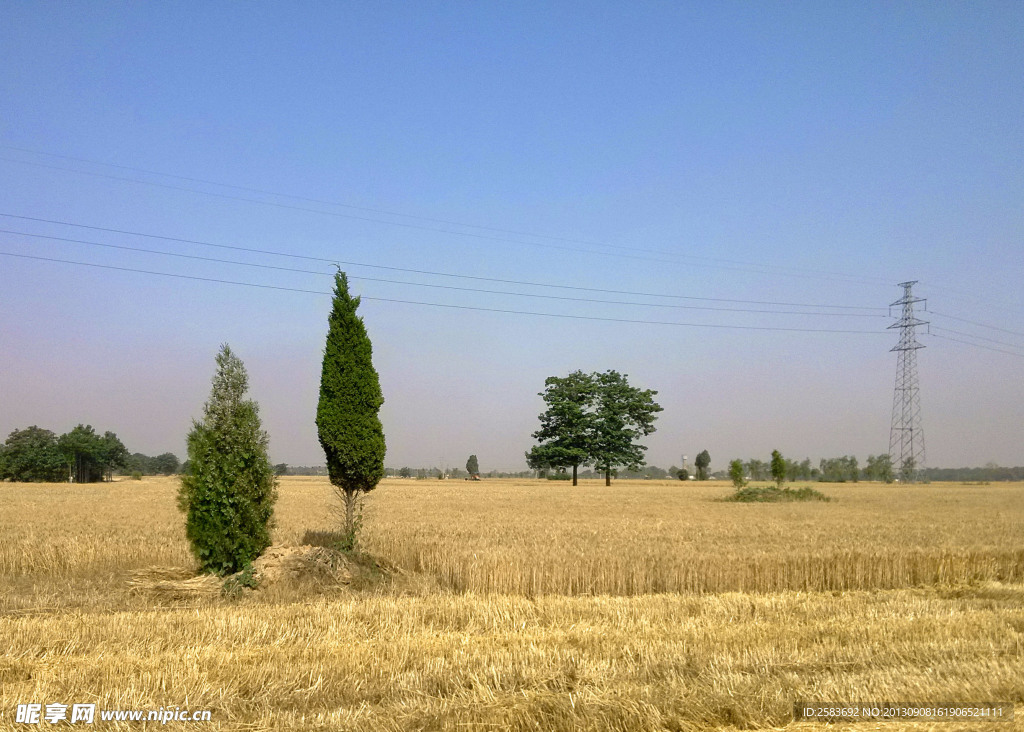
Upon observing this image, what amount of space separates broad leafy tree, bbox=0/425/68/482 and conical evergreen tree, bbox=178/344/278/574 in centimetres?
9987

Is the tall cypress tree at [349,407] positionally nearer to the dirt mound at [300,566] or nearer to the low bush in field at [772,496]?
the dirt mound at [300,566]

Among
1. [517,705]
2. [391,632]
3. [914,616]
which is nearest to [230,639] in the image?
[391,632]

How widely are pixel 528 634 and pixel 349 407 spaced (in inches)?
358

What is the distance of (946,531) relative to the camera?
22.3m

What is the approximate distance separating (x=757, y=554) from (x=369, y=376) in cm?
968

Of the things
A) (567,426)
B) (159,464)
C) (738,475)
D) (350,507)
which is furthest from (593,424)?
(159,464)

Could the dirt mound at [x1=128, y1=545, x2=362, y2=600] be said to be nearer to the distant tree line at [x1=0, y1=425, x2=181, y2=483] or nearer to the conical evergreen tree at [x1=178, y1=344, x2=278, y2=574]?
the conical evergreen tree at [x1=178, y1=344, x2=278, y2=574]

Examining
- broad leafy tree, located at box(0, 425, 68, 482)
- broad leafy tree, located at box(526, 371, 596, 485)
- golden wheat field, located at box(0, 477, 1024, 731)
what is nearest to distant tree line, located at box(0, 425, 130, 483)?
broad leafy tree, located at box(0, 425, 68, 482)

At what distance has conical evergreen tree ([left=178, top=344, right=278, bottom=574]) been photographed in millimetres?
13805

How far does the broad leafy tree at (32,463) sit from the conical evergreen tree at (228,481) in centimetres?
9987

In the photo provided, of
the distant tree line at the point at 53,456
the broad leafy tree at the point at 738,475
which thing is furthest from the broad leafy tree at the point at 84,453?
the broad leafy tree at the point at 738,475

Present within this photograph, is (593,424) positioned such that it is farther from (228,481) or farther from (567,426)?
(228,481)

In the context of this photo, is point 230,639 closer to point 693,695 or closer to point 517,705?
point 517,705

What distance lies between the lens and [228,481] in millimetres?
14016
